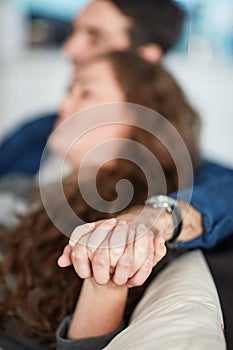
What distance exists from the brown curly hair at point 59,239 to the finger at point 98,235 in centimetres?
24

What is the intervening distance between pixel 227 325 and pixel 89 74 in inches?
28.1

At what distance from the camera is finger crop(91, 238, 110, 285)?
2.06 ft

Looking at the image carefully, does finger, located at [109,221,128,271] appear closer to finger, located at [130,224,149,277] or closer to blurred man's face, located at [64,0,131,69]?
finger, located at [130,224,149,277]

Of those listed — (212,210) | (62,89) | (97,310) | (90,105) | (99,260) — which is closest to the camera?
(99,260)

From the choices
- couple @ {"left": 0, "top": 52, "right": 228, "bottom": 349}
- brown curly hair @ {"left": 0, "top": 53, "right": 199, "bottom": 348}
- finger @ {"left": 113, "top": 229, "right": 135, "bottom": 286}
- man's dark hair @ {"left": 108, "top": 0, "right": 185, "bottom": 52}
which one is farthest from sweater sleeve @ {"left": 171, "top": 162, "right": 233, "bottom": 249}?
man's dark hair @ {"left": 108, "top": 0, "right": 185, "bottom": 52}

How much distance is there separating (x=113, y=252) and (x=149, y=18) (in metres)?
1.22

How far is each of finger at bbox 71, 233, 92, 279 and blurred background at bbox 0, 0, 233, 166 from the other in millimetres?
1457

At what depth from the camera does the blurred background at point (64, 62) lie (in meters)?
2.24

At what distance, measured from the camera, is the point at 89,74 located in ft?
3.98

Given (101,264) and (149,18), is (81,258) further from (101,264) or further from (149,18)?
(149,18)

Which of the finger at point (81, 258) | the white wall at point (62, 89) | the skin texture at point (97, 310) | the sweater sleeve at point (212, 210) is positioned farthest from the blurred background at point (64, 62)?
the finger at point (81, 258)

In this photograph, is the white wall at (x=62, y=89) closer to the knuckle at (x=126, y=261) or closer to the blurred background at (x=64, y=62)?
the blurred background at (x=64, y=62)

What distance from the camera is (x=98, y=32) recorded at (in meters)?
1.71

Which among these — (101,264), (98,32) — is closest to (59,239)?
(101,264)
